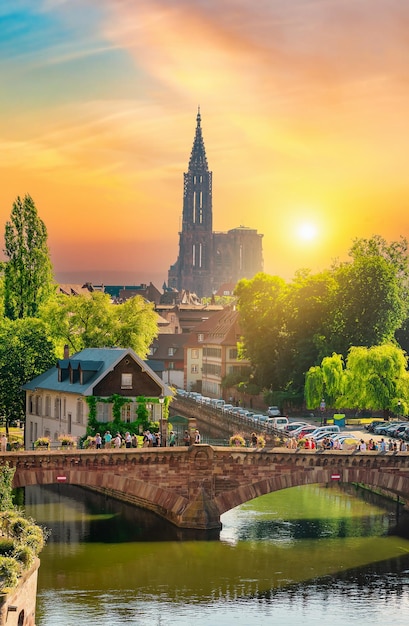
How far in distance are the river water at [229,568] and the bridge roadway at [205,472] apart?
1.93m

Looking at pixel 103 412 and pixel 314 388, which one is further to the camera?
pixel 314 388

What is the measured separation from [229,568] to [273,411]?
6294 cm

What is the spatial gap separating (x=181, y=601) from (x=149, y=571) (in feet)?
19.0

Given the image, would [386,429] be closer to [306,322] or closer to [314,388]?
[314,388]

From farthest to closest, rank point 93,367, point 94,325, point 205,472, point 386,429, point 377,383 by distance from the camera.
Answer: point 377,383 → point 94,325 → point 386,429 → point 93,367 → point 205,472

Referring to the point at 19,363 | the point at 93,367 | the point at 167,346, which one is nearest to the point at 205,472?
the point at 93,367

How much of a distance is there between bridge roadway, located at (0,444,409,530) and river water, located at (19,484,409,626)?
1.93 meters

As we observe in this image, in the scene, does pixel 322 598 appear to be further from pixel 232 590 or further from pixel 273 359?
pixel 273 359

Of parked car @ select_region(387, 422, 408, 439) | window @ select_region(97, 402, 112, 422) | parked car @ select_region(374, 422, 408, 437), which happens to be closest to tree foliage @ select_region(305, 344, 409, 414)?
parked car @ select_region(374, 422, 408, 437)

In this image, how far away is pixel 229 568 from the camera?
6431 cm

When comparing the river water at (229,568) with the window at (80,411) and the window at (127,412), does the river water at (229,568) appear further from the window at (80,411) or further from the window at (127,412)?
the window at (80,411)

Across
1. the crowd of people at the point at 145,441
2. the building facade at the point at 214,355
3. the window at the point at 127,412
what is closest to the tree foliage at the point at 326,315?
the building facade at the point at 214,355

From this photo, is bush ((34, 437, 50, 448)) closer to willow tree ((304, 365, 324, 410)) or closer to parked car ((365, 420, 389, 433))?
parked car ((365, 420, 389, 433))

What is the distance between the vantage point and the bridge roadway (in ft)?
→ 227
